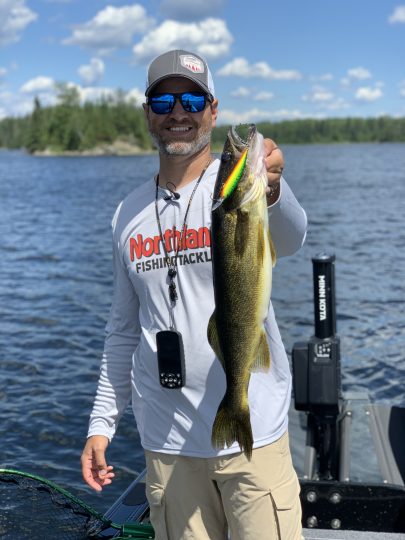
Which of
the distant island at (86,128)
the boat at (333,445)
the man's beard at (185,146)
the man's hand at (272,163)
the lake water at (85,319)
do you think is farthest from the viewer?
the distant island at (86,128)

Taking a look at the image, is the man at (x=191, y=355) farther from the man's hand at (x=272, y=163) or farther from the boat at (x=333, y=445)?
the boat at (x=333, y=445)

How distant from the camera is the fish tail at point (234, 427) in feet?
8.71

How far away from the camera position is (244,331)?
266 centimetres

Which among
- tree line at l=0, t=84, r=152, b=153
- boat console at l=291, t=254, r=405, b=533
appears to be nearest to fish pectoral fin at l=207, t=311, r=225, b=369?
boat console at l=291, t=254, r=405, b=533

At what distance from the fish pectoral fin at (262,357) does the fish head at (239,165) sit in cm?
60

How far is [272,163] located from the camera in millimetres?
2480

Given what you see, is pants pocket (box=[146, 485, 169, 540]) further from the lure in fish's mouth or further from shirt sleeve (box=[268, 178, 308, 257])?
the lure in fish's mouth

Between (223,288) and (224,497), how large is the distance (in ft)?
3.00

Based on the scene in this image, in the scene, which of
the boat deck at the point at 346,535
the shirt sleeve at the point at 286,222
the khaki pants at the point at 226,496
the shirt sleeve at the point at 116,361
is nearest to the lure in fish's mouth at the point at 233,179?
the shirt sleeve at the point at 286,222

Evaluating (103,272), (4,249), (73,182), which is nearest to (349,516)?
(103,272)

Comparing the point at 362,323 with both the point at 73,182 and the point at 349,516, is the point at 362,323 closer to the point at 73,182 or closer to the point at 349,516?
the point at 349,516

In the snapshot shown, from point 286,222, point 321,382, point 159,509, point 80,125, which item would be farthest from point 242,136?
point 80,125

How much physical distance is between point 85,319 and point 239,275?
1125 cm

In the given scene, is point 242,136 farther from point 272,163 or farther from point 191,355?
point 191,355
